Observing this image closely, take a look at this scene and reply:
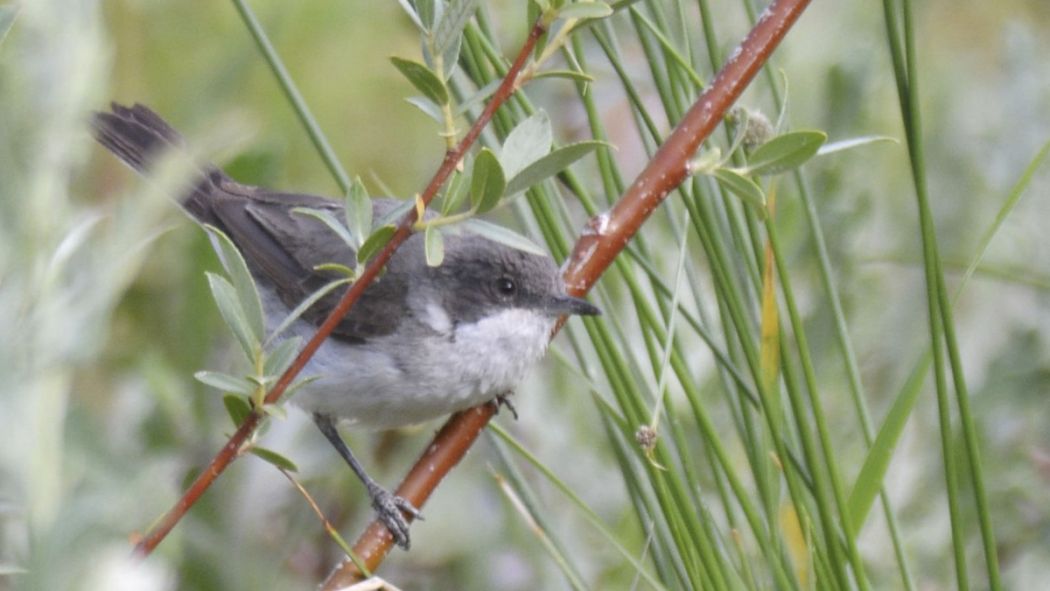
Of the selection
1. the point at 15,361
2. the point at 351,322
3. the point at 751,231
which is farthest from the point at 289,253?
the point at 15,361

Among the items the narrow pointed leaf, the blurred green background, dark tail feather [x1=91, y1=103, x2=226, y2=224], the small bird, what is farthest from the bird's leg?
the narrow pointed leaf

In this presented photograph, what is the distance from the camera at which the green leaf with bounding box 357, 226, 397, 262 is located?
4.45 feet

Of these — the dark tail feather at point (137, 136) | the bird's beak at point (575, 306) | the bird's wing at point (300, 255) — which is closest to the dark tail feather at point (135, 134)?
the dark tail feather at point (137, 136)

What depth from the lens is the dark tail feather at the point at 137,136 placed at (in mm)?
3121

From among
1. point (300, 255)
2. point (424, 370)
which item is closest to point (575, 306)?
point (424, 370)

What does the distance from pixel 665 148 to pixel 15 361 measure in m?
0.92

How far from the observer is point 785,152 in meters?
1.43

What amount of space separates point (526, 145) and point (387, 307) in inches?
65.0

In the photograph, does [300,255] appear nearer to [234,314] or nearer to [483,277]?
[483,277]

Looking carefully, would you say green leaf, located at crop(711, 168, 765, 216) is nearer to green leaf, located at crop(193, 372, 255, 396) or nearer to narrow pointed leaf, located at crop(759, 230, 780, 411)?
narrow pointed leaf, located at crop(759, 230, 780, 411)

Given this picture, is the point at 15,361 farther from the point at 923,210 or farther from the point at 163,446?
the point at 163,446

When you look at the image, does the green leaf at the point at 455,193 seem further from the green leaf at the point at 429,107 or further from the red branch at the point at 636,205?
the red branch at the point at 636,205

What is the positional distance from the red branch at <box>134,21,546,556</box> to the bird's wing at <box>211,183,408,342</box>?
1547 millimetres

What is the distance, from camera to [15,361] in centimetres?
82
